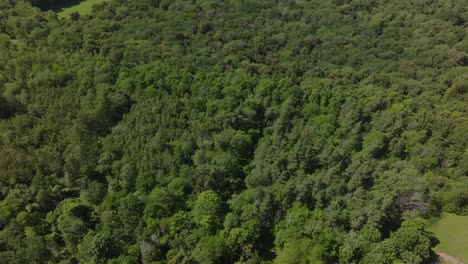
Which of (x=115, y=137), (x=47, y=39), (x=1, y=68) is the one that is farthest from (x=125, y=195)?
(x=47, y=39)

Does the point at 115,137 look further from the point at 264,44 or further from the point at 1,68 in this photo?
the point at 264,44

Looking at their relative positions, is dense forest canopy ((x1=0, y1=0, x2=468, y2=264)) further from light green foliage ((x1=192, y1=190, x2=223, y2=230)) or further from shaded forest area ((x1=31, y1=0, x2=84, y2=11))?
shaded forest area ((x1=31, y1=0, x2=84, y2=11))

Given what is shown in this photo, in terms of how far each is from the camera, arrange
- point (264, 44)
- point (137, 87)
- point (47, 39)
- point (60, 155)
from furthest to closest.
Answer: point (264, 44) < point (47, 39) < point (137, 87) < point (60, 155)

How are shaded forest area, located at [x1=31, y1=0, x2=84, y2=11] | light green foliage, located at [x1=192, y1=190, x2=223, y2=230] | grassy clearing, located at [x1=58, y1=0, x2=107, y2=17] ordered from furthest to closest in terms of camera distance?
shaded forest area, located at [x1=31, y1=0, x2=84, y2=11]
grassy clearing, located at [x1=58, y1=0, x2=107, y2=17]
light green foliage, located at [x1=192, y1=190, x2=223, y2=230]

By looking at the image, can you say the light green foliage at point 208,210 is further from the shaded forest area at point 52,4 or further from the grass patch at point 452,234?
the shaded forest area at point 52,4

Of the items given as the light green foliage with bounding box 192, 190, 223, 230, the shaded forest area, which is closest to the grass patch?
the light green foliage with bounding box 192, 190, 223, 230

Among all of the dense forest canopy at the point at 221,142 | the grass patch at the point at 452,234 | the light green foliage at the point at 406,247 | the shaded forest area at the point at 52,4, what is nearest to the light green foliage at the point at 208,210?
the dense forest canopy at the point at 221,142
